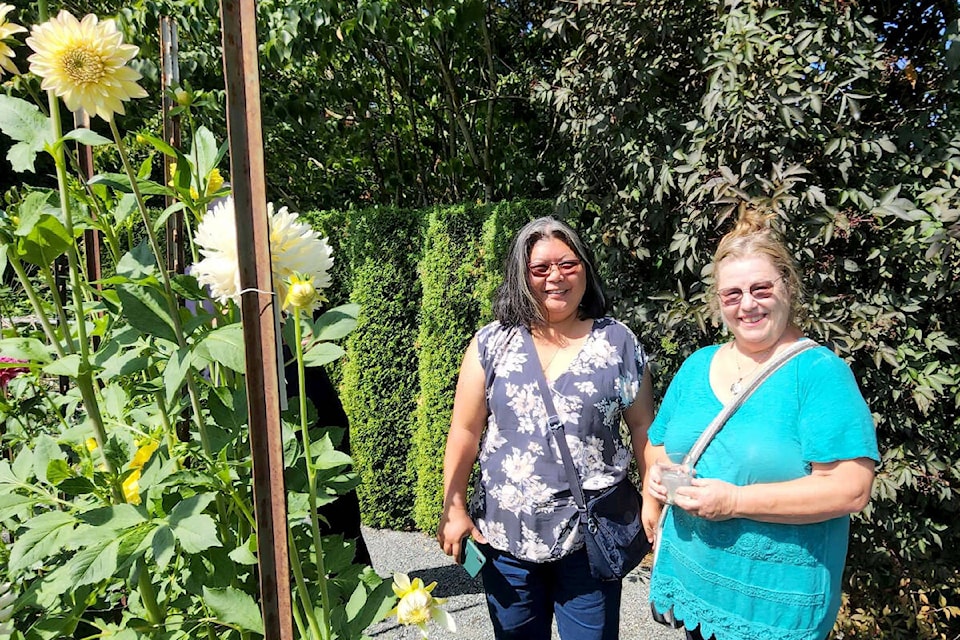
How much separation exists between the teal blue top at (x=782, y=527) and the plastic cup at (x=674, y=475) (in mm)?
53

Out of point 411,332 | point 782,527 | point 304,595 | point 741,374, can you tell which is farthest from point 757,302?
point 411,332

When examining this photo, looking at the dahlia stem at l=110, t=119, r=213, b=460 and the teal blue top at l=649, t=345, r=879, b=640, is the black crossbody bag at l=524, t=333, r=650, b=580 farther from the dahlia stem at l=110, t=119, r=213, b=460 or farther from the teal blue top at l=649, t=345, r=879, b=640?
the dahlia stem at l=110, t=119, r=213, b=460

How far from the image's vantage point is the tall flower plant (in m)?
0.79

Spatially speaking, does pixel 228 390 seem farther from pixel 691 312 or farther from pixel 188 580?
pixel 691 312

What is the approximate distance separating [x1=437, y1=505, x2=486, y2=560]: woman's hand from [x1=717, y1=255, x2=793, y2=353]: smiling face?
86 cm

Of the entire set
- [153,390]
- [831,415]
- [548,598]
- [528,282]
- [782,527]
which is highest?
[528,282]

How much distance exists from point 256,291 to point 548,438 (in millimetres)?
1203

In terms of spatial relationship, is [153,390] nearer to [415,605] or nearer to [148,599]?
[148,599]

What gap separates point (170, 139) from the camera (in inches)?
49.4

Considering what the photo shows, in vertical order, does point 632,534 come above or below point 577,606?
above

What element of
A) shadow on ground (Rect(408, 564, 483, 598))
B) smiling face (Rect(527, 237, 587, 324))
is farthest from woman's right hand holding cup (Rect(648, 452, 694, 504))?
shadow on ground (Rect(408, 564, 483, 598))

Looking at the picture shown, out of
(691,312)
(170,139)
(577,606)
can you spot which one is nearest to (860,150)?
(691,312)

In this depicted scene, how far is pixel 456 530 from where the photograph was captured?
1839 mm

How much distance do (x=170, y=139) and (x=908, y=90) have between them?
95.8 inches
